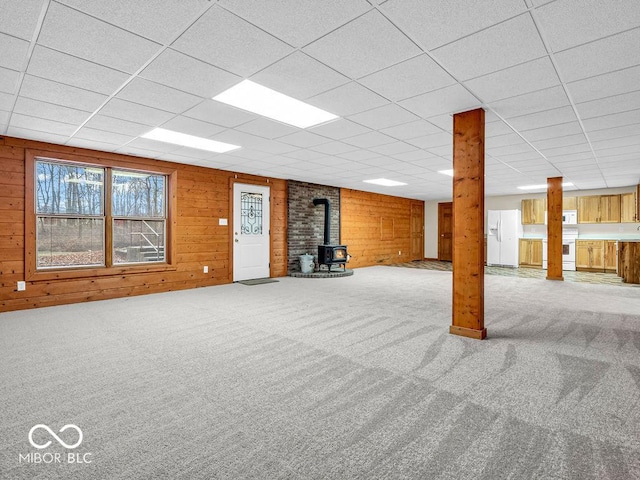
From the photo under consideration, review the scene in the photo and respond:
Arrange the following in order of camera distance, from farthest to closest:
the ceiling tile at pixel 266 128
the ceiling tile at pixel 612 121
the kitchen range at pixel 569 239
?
1. the kitchen range at pixel 569 239
2. the ceiling tile at pixel 266 128
3. the ceiling tile at pixel 612 121

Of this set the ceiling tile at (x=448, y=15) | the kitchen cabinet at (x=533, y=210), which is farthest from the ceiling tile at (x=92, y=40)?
the kitchen cabinet at (x=533, y=210)

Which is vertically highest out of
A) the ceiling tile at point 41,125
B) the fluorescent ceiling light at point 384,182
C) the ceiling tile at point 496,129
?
the fluorescent ceiling light at point 384,182

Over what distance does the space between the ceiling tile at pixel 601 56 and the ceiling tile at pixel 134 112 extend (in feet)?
12.4

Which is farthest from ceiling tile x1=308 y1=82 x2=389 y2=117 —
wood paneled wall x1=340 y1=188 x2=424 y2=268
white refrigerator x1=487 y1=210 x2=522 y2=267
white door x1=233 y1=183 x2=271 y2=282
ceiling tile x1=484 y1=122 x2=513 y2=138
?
white refrigerator x1=487 y1=210 x2=522 y2=267

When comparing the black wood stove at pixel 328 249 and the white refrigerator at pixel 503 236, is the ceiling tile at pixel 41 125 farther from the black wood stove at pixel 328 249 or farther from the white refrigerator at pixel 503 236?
the white refrigerator at pixel 503 236

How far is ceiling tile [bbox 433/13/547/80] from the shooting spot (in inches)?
86.4

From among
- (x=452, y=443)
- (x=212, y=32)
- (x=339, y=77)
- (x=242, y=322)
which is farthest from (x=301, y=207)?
(x=452, y=443)

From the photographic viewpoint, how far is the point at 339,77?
289cm

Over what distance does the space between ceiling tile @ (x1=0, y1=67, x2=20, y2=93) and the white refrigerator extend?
11378 mm

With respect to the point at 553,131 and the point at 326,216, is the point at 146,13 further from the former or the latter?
the point at 326,216

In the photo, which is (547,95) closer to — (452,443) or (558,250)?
(452,443)

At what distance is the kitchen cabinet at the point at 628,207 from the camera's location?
9.03m

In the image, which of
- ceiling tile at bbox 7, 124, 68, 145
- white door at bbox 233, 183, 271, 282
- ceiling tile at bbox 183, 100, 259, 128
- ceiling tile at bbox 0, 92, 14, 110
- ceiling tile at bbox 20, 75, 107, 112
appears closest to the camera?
ceiling tile at bbox 20, 75, 107, 112

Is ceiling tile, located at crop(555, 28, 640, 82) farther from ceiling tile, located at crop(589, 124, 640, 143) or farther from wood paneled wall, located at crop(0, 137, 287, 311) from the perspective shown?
wood paneled wall, located at crop(0, 137, 287, 311)
